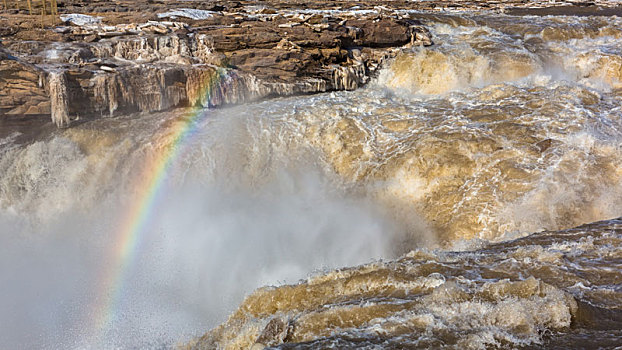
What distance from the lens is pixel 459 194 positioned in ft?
25.2

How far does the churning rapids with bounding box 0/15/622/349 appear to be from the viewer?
229 inches

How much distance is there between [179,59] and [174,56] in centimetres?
26

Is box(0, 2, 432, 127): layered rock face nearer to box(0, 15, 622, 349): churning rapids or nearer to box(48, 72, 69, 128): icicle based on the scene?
box(48, 72, 69, 128): icicle

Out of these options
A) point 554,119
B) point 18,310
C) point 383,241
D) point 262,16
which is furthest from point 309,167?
point 262,16

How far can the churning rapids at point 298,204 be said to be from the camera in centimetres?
583

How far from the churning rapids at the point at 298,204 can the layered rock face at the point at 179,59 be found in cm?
58

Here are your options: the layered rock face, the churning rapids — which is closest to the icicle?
the layered rock face

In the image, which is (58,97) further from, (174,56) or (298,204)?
(298,204)

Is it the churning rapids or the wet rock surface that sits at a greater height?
the wet rock surface

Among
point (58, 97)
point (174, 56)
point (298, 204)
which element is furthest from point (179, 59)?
point (298, 204)

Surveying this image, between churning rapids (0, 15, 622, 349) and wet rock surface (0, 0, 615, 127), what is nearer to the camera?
churning rapids (0, 15, 622, 349)

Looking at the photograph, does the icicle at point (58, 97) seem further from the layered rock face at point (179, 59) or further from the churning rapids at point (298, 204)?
the churning rapids at point (298, 204)

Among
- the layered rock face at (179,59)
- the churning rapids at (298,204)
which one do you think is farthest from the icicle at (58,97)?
the churning rapids at (298,204)

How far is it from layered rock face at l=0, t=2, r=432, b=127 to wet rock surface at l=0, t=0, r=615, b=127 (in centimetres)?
2
